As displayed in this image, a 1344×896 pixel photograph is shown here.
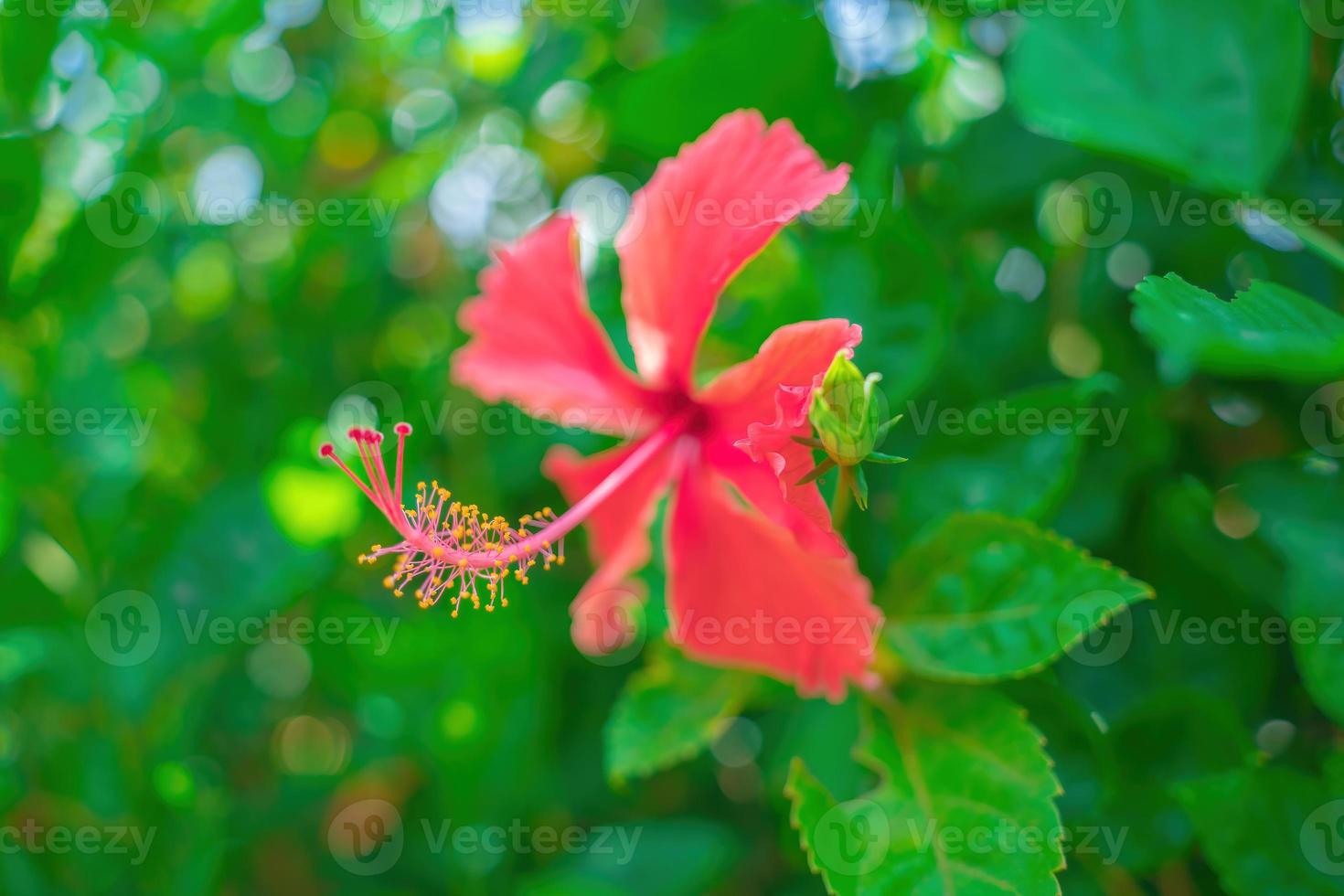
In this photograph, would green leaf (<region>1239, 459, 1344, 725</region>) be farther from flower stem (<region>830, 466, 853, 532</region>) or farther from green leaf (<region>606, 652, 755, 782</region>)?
green leaf (<region>606, 652, 755, 782</region>)

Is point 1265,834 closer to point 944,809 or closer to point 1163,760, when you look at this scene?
point 1163,760

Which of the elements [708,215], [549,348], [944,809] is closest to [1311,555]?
[944,809]

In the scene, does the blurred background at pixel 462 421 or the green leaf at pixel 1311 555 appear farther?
the blurred background at pixel 462 421

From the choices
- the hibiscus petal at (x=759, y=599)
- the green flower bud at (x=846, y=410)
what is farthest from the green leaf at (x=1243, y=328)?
Answer: the hibiscus petal at (x=759, y=599)

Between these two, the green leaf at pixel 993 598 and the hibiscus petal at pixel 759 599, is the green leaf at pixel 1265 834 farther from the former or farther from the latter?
the hibiscus petal at pixel 759 599

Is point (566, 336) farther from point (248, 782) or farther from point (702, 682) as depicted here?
point (248, 782)

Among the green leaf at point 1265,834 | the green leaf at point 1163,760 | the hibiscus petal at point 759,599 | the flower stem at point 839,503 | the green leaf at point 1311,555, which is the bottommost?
the green leaf at point 1163,760
